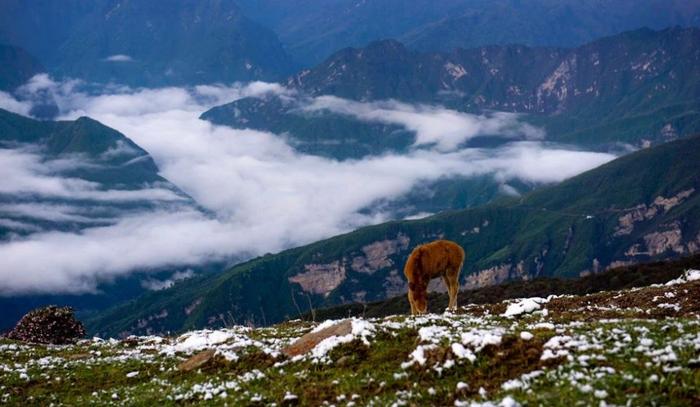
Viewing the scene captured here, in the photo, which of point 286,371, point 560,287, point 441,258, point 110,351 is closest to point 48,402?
point 286,371

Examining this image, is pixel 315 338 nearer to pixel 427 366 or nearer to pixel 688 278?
pixel 427 366

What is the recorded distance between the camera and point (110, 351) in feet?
104

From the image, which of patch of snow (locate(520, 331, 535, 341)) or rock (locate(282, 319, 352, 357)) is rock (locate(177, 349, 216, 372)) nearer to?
rock (locate(282, 319, 352, 357))

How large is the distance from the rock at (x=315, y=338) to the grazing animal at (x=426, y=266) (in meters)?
7.46

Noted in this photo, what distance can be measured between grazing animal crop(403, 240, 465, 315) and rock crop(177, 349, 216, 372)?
31.7 feet

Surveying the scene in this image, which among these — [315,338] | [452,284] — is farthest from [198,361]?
[452,284]

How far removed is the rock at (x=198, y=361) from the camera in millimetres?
23906

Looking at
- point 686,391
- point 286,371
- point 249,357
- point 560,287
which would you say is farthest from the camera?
point 560,287

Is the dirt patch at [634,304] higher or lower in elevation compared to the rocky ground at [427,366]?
lower

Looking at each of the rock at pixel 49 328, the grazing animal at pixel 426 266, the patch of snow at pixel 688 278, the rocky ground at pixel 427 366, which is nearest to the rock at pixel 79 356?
the rocky ground at pixel 427 366

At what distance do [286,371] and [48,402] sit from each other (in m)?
7.98

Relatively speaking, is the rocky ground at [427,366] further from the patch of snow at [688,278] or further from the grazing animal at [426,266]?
the patch of snow at [688,278]

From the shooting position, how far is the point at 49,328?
4569 centimetres

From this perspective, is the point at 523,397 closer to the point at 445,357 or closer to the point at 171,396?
the point at 445,357
